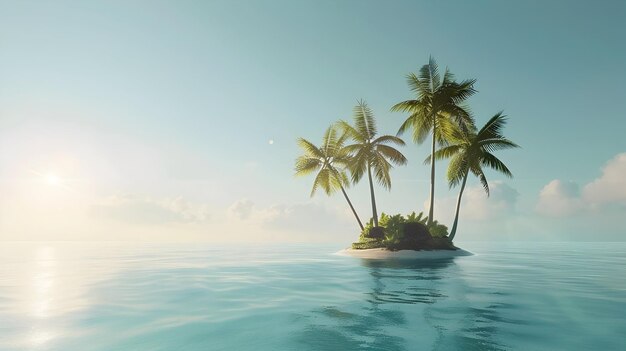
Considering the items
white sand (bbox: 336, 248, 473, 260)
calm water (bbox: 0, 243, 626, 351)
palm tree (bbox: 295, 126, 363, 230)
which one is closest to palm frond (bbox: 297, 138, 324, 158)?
palm tree (bbox: 295, 126, 363, 230)

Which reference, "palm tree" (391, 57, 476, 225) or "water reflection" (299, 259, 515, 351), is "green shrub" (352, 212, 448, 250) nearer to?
"palm tree" (391, 57, 476, 225)

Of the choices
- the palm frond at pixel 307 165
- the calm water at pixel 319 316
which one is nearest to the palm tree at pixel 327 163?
the palm frond at pixel 307 165

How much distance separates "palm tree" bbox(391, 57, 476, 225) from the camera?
30375 mm

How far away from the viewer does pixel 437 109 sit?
100ft

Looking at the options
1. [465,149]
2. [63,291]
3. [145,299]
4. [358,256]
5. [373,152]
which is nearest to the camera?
[145,299]

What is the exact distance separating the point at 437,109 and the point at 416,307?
2466 centimetres

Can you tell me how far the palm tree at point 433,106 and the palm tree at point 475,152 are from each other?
46.1 inches

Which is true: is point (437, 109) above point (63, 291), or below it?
above

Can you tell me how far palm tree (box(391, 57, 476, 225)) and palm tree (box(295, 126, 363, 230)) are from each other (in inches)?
284

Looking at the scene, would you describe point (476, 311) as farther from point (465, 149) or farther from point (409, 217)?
point (465, 149)

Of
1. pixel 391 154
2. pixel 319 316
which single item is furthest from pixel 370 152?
pixel 319 316

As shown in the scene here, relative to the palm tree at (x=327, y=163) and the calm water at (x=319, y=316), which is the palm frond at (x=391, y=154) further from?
the calm water at (x=319, y=316)

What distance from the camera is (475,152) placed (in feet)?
99.8

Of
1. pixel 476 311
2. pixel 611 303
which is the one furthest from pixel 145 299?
pixel 611 303
